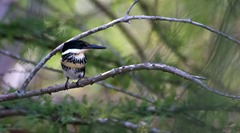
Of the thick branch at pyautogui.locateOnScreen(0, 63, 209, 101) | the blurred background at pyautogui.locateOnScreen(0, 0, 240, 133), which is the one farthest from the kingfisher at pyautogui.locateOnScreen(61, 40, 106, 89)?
the blurred background at pyautogui.locateOnScreen(0, 0, 240, 133)

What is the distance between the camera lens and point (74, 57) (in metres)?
2.22

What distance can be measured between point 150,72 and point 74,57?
0.90 m

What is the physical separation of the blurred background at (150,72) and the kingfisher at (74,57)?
27 centimetres

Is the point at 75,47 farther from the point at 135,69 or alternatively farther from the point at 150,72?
the point at 150,72

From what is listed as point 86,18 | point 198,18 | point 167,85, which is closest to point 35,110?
point 167,85

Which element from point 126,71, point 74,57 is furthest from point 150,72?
point 126,71

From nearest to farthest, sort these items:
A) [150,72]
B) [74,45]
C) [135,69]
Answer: [135,69] → [74,45] → [150,72]

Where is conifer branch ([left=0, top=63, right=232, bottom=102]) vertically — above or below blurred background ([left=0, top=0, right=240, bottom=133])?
below

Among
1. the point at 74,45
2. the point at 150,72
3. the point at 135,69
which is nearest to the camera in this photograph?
the point at 135,69

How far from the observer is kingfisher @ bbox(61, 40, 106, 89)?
2.16m

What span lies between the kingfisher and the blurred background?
27 centimetres

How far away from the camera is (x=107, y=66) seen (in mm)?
→ 3668

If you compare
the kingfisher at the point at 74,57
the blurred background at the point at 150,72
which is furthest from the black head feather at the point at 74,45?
the blurred background at the point at 150,72

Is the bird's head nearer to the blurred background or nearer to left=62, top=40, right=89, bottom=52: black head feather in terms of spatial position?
left=62, top=40, right=89, bottom=52: black head feather
